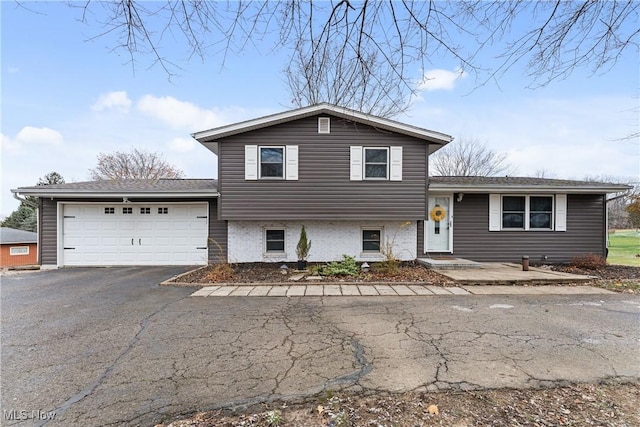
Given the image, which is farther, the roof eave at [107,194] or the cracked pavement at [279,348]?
the roof eave at [107,194]

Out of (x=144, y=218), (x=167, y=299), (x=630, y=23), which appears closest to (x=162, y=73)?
(x=630, y=23)

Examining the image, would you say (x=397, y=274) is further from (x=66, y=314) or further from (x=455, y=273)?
(x=66, y=314)

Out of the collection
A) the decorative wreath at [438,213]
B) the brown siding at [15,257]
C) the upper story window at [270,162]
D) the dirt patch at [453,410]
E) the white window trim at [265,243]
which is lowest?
the brown siding at [15,257]

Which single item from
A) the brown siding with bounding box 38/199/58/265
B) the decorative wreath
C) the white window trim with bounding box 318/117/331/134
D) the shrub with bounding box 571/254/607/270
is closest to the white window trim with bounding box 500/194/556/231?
the shrub with bounding box 571/254/607/270

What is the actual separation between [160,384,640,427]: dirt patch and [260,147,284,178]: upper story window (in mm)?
7685

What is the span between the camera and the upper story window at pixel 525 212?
10.2 m

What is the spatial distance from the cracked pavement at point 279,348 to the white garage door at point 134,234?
4.08 m

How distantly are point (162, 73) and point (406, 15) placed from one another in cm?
227

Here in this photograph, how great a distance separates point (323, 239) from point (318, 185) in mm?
1880

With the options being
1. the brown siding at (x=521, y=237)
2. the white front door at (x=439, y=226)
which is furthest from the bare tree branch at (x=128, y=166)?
the brown siding at (x=521, y=237)

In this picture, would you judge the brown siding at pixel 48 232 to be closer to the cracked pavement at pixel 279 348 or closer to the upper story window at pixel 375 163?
the cracked pavement at pixel 279 348

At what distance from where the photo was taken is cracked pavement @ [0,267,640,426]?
2.54 m

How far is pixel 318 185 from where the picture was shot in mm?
9367

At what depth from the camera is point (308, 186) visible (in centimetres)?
935
